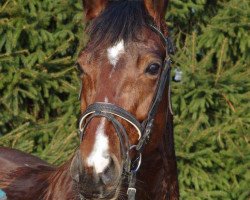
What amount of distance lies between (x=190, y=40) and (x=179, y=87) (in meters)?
0.72

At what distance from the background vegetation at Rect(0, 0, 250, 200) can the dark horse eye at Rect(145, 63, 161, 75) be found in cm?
278

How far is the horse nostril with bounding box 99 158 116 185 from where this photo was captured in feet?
6.71

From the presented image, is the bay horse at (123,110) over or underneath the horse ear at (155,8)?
underneath

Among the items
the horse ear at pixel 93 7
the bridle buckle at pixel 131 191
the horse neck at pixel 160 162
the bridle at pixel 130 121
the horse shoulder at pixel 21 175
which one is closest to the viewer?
the bridle at pixel 130 121

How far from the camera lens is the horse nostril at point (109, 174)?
205 centimetres

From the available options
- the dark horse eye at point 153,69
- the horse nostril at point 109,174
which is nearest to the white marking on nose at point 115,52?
the dark horse eye at point 153,69

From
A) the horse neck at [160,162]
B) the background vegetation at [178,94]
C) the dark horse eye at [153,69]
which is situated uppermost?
the background vegetation at [178,94]

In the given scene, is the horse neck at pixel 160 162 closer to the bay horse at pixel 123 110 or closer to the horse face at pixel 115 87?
the bay horse at pixel 123 110

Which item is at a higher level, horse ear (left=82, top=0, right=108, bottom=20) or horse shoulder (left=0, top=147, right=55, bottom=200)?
horse ear (left=82, top=0, right=108, bottom=20)

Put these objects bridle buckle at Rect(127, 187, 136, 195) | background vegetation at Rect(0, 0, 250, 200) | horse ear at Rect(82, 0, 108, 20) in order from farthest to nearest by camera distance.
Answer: background vegetation at Rect(0, 0, 250, 200) → horse ear at Rect(82, 0, 108, 20) → bridle buckle at Rect(127, 187, 136, 195)

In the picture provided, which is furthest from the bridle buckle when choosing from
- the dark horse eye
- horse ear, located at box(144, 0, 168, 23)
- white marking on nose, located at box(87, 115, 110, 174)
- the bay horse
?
horse ear, located at box(144, 0, 168, 23)

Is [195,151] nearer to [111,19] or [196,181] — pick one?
Result: [196,181]

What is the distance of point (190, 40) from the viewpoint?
236 inches

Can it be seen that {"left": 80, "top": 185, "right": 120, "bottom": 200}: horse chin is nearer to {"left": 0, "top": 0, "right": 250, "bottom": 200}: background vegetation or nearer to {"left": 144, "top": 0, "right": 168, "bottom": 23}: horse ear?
{"left": 144, "top": 0, "right": 168, "bottom": 23}: horse ear
